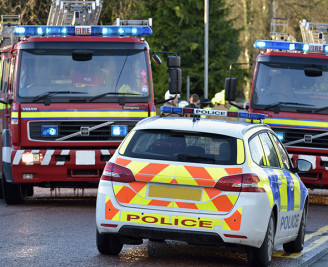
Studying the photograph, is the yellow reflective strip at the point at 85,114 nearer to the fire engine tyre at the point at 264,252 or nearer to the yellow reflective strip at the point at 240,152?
the yellow reflective strip at the point at 240,152

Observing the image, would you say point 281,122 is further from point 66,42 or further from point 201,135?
point 201,135

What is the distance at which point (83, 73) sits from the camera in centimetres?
1522

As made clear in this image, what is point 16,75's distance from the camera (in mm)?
15070

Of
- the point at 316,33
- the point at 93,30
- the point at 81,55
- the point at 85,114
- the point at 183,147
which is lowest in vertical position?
the point at 85,114

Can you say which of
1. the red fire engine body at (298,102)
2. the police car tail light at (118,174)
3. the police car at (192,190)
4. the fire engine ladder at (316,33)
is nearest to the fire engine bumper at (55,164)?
the red fire engine body at (298,102)

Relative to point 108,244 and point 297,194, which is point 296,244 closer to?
point 297,194

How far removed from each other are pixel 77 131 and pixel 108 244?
5.60m

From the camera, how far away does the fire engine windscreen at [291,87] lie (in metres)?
17.3

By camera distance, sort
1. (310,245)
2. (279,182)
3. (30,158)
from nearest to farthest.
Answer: (279,182), (310,245), (30,158)

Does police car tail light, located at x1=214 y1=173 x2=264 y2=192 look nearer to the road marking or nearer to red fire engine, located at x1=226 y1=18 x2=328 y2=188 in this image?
the road marking

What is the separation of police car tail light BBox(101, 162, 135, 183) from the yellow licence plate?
0.26 m

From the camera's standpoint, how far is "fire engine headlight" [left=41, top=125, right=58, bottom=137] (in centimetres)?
1510

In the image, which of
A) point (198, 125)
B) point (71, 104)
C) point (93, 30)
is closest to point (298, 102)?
point (93, 30)

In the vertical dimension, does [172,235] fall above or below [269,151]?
below
